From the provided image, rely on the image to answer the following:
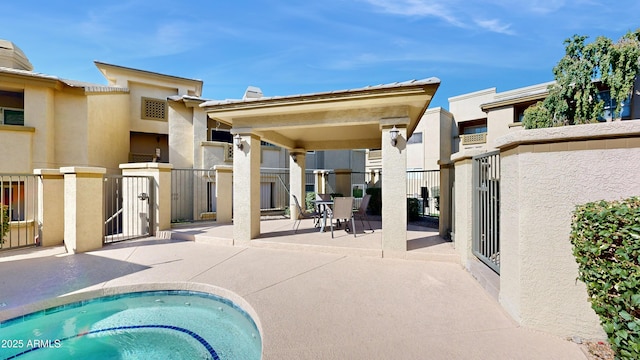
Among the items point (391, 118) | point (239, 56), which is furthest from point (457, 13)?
point (239, 56)

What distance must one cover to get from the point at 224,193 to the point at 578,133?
9.83m

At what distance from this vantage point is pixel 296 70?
11914 millimetres

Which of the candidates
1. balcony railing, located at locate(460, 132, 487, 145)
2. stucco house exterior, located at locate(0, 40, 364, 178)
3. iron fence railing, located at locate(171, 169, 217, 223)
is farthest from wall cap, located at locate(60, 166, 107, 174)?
balcony railing, located at locate(460, 132, 487, 145)

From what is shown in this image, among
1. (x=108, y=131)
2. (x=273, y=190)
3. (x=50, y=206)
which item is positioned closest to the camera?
(x=50, y=206)

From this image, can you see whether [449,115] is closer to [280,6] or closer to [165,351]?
[280,6]

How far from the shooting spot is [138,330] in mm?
3557

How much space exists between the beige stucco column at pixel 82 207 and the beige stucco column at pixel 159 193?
178cm

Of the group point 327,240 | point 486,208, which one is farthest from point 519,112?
point 327,240

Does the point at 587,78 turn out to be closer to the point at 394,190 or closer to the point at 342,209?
the point at 394,190

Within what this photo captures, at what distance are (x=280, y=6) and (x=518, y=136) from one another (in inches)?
314

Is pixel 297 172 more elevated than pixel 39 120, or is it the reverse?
pixel 39 120

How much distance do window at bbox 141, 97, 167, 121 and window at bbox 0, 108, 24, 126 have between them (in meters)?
5.16

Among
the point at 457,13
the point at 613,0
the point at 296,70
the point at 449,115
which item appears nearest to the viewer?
the point at 613,0

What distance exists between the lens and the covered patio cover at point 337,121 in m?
5.65
